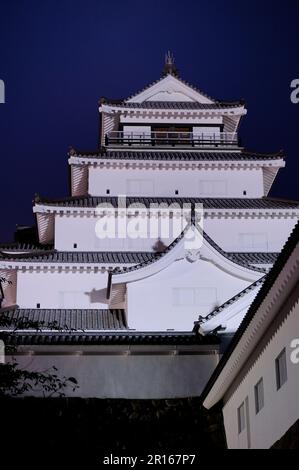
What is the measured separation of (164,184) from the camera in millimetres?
30812

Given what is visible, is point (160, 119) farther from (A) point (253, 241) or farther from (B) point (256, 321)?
(B) point (256, 321)

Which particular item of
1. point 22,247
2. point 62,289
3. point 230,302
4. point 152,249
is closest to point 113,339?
point 230,302

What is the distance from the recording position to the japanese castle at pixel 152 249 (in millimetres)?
22594

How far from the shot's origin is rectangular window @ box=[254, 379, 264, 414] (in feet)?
49.8

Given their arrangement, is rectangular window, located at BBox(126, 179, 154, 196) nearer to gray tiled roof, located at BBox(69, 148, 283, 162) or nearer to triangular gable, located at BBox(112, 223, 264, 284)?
gray tiled roof, located at BBox(69, 148, 283, 162)

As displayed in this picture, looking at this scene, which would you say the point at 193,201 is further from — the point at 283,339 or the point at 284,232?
the point at 283,339

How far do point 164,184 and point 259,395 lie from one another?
16.3 meters

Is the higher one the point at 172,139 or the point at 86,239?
the point at 172,139

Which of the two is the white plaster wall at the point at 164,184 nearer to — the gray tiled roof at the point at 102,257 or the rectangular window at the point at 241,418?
the gray tiled roof at the point at 102,257

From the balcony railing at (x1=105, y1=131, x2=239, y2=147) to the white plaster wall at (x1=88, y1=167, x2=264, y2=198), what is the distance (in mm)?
1783

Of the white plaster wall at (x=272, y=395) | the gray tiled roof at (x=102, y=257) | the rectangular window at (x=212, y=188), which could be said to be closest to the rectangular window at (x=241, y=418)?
the white plaster wall at (x=272, y=395)

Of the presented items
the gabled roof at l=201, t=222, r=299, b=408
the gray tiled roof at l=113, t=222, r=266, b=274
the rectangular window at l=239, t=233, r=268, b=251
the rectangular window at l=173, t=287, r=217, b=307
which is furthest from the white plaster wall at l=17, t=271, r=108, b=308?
the gabled roof at l=201, t=222, r=299, b=408

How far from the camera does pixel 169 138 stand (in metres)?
32.6
